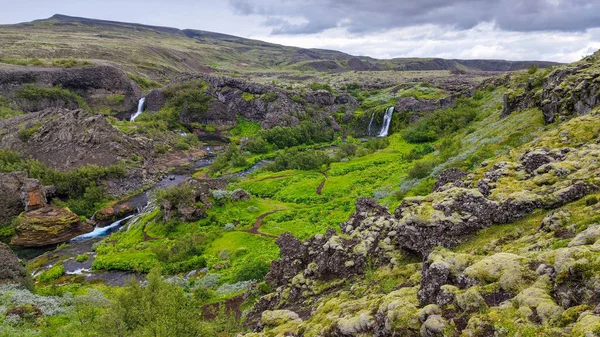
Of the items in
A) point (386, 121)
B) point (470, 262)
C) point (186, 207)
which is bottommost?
point (186, 207)

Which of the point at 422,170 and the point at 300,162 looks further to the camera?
the point at 300,162

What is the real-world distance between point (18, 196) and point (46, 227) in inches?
428

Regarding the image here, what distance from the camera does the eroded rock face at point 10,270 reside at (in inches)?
1500

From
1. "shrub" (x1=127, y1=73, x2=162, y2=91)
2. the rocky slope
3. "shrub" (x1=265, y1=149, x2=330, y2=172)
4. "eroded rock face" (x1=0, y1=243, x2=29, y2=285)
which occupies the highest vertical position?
"shrub" (x1=127, y1=73, x2=162, y2=91)

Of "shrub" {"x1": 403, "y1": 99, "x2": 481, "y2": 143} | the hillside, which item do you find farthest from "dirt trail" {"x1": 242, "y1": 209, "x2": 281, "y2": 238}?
"shrub" {"x1": 403, "y1": 99, "x2": 481, "y2": 143}

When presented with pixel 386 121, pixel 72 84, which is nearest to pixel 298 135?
pixel 386 121

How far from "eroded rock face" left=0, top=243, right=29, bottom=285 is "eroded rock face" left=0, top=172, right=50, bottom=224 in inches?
1074

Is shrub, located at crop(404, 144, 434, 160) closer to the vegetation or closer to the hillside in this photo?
the hillside

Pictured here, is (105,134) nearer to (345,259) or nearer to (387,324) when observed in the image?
(345,259)

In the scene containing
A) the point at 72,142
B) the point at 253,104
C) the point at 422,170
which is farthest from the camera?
the point at 253,104

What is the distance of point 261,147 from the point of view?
11150 cm

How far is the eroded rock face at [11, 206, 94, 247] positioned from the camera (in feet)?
193

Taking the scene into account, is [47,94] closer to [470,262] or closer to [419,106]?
[419,106]

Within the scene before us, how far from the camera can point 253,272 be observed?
126ft
